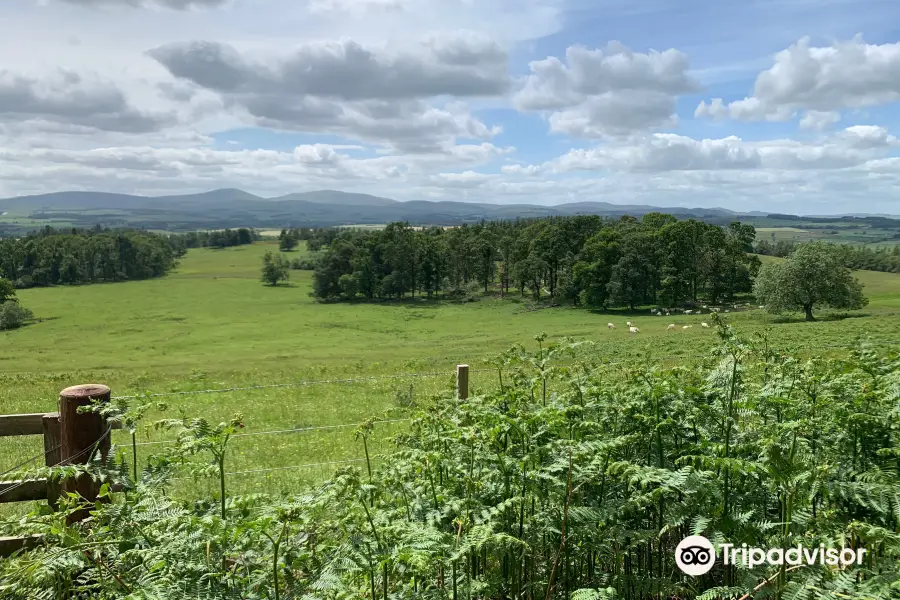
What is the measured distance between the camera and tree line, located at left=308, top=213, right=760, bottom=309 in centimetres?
7519

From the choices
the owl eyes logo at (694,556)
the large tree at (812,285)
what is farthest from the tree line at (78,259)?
the owl eyes logo at (694,556)

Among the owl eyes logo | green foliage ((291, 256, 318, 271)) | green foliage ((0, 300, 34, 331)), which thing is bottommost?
green foliage ((0, 300, 34, 331))

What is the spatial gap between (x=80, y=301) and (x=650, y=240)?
87.9 meters

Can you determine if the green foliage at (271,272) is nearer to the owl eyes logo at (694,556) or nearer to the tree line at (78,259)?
the tree line at (78,259)

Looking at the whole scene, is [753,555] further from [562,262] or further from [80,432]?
[562,262]

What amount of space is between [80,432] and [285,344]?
49.6 metres

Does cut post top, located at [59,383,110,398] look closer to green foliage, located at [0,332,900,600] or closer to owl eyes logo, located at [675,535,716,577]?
green foliage, located at [0,332,900,600]

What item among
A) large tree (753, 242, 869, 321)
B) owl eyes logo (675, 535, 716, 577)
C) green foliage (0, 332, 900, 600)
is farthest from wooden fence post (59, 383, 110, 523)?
large tree (753, 242, 869, 321)

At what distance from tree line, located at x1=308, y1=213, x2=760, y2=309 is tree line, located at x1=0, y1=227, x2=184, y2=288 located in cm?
5676

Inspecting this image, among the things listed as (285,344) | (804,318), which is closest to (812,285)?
(804,318)

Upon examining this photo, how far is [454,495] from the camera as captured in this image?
3.87 meters

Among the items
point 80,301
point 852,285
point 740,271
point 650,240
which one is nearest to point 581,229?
point 650,240

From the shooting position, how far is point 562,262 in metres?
86.9

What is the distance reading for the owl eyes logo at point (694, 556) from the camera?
3.52m
